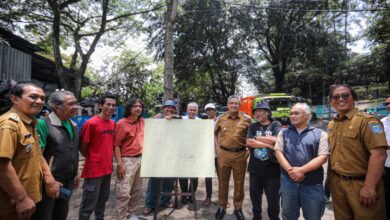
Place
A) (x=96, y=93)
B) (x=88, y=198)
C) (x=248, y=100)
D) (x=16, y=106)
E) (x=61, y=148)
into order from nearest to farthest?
(x=16, y=106), (x=61, y=148), (x=88, y=198), (x=248, y=100), (x=96, y=93)

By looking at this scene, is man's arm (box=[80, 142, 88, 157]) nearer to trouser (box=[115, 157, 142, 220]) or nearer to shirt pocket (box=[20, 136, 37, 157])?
trouser (box=[115, 157, 142, 220])

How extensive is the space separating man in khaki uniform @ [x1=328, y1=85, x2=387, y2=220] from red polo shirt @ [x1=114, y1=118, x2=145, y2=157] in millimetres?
2372

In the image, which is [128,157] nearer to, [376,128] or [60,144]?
[60,144]

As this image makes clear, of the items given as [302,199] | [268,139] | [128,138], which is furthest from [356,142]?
[128,138]

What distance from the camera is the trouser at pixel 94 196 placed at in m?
2.99

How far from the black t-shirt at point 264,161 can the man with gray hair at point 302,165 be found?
418 mm

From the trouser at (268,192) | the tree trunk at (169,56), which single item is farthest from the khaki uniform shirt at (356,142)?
the tree trunk at (169,56)

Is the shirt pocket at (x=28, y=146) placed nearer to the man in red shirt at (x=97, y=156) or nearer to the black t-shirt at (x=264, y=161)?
the man in red shirt at (x=97, y=156)

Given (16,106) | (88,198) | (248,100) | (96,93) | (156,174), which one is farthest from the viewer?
(96,93)

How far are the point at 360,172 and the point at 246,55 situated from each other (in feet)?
62.1

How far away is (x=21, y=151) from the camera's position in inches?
76.5

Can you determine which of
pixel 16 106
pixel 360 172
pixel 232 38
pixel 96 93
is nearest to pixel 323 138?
pixel 360 172

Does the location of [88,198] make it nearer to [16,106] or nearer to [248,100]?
[16,106]

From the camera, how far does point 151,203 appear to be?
162 inches
